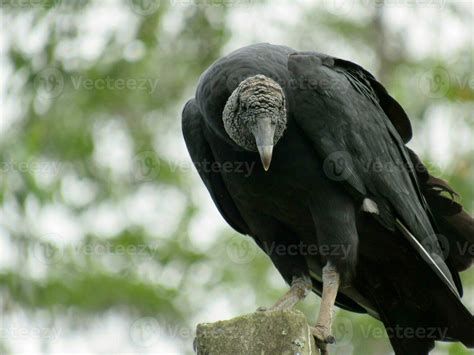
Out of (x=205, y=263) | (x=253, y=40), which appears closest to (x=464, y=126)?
(x=253, y=40)

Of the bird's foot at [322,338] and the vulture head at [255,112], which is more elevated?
the vulture head at [255,112]

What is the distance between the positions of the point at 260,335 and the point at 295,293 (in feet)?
4.66

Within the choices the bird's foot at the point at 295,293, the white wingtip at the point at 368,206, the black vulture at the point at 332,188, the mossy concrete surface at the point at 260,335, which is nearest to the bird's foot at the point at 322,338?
the black vulture at the point at 332,188

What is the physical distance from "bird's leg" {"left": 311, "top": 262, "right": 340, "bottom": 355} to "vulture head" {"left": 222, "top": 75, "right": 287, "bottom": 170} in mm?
808

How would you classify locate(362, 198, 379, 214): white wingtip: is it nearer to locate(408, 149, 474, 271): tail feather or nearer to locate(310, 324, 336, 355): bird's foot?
locate(408, 149, 474, 271): tail feather

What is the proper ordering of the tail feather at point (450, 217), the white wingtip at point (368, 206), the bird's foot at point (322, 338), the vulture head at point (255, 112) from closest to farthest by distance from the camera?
the bird's foot at point (322, 338), the vulture head at point (255, 112), the white wingtip at point (368, 206), the tail feather at point (450, 217)

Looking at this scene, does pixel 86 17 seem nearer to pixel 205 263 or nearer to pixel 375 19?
pixel 205 263

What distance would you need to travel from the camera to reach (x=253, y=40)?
35.2ft

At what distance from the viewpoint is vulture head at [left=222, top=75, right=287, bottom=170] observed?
4770mm

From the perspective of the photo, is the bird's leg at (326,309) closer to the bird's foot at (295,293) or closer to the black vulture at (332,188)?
the black vulture at (332,188)

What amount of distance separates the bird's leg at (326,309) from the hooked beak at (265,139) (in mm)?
743

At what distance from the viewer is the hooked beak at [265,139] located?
4578 millimetres

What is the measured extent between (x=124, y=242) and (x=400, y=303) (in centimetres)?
609

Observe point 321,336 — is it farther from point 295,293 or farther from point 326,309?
point 295,293
